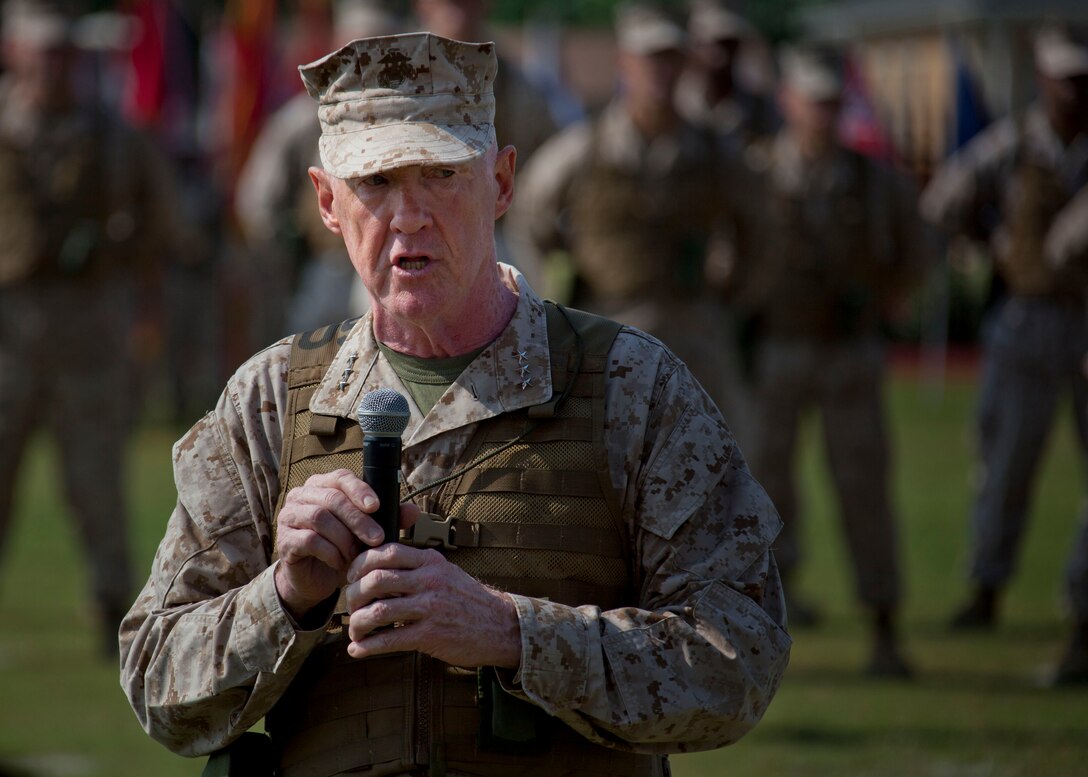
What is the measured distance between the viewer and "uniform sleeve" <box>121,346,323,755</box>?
110 inches

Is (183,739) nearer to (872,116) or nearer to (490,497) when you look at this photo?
(490,497)

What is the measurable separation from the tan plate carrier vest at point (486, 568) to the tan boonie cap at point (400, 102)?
428 mm

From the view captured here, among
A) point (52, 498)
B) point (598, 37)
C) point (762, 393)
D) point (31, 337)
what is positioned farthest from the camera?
point (598, 37)

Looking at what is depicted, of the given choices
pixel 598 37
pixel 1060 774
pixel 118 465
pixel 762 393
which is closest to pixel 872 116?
pixel 762 393

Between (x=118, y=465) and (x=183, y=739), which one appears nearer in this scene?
(x=183, y=739)

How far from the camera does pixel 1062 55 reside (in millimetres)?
8891

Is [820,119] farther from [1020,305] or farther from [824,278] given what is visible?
[1020,305]

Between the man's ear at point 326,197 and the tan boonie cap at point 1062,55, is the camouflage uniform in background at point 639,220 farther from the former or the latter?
the man's ear at point 326,197

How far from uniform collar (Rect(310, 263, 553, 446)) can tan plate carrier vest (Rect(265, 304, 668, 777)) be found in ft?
0.10

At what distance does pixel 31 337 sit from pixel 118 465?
75 centimetres

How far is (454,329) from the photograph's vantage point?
120 inches

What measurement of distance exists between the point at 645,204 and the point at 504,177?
5716mm

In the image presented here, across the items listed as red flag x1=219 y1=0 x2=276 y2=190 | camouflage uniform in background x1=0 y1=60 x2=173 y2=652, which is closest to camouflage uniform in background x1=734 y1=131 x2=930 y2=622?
camouflage uniform in background x1=0 y1=60 x2=173 y2=652

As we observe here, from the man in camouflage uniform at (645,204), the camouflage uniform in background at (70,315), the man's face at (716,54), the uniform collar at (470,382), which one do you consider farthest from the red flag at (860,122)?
the uniform collar at (470,382)
